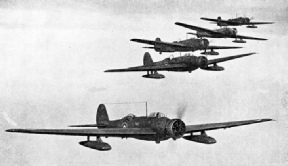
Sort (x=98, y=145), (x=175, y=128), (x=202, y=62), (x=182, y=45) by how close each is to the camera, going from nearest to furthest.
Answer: (x=98, y=145) < (x=175, y=128) < (x=202, y=62) < (x=182, y=45)

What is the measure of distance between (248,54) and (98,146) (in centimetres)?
1051

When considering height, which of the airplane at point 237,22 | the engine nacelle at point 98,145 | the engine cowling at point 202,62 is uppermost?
the airplane at point 237,22

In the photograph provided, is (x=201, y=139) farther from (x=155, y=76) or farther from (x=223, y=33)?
(x=223, y=33)

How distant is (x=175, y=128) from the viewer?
16438 millimetres

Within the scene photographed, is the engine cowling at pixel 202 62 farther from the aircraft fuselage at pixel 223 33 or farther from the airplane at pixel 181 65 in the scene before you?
the aircraft fuselage at pixel 223 33

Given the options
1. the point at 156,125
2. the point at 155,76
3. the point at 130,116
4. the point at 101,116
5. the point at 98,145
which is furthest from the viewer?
the point at 155,76

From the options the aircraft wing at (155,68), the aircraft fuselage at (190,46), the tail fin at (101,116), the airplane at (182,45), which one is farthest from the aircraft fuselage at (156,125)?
the aircraft fuselage at (190,46)

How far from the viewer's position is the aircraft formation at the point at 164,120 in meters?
16.0

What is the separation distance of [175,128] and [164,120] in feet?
2.02

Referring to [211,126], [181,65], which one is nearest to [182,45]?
[181,65]

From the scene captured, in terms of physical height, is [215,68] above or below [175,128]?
above

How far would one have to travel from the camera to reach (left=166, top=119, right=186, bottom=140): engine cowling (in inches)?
645

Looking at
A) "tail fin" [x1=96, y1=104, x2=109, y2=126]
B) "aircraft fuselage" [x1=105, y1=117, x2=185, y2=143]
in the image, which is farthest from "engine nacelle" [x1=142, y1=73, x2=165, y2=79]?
"aircraft fuselage" [x1=105, y1=117, x2=185, y2=143]

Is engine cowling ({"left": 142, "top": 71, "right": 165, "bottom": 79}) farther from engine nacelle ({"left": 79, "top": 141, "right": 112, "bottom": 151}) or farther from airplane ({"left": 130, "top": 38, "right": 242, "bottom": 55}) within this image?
engine nacelle ({"left": 79, "top": 141, "right": 112, "bottom": 151})
